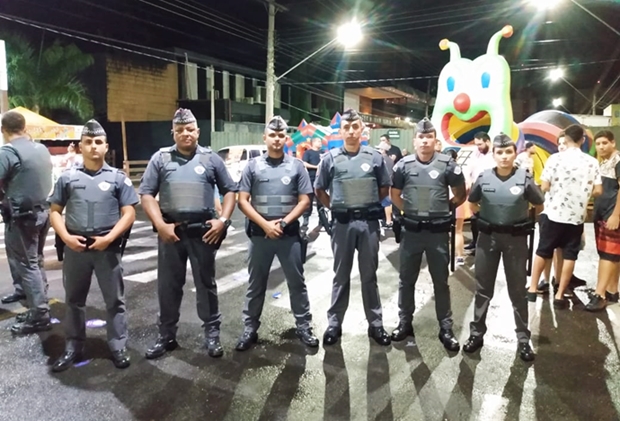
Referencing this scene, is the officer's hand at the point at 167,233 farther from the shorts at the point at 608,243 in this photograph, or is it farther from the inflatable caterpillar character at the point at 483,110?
the inflatable caterpillar character at the point at 483,110

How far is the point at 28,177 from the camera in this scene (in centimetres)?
449

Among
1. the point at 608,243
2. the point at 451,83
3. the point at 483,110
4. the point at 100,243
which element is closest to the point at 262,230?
the point at 100,243

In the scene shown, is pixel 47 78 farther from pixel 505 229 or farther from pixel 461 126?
pixel 505 229

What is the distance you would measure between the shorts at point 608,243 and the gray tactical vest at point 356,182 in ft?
8.62

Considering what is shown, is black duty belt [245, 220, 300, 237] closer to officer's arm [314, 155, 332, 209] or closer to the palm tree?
officer's arm [314, 155, 332, 209]

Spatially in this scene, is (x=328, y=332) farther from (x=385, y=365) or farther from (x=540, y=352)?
(x=540, y=352)

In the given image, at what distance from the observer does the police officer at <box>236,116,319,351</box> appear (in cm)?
414

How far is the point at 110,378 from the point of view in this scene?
3.65 meters

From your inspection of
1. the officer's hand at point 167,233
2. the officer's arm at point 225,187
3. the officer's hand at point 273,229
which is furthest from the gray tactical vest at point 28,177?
the officer's hand at point 273,229

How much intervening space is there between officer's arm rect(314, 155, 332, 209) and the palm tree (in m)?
15.8

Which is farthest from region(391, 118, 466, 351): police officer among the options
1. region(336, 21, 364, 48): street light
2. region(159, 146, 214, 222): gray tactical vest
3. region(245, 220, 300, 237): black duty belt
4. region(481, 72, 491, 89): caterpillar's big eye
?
region(336, 21, 364, 48): street light

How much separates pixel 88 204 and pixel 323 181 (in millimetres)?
1969

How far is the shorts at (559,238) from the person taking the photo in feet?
16.5

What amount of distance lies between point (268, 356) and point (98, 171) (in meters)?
2.04
